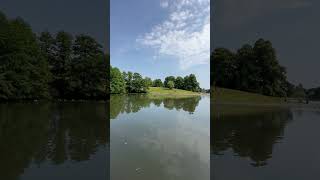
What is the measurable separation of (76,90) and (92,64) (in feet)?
8.59

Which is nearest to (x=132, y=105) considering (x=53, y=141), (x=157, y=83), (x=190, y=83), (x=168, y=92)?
(x=53, y=141)

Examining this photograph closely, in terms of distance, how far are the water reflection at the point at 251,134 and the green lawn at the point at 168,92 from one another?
26.7 meters

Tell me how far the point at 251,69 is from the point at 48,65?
69.3ft

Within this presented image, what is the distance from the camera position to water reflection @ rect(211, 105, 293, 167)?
45.4 ft

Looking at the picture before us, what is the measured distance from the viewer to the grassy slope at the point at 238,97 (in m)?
36.1

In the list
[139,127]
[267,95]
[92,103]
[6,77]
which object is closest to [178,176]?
[139,127]

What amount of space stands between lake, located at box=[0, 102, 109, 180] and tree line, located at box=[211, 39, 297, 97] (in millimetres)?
16939

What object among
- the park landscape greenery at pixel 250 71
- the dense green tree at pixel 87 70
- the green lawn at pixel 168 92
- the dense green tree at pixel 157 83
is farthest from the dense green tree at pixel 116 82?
the dense green tree at pixel 157 83

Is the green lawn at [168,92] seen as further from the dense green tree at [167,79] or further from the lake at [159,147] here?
the lake at [159,147]

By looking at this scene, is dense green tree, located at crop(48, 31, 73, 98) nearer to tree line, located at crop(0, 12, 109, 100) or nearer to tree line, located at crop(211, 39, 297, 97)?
tree line, located at crop(0, 12, 109, 100)

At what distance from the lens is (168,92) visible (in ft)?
191

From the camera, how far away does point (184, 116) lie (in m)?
29.5

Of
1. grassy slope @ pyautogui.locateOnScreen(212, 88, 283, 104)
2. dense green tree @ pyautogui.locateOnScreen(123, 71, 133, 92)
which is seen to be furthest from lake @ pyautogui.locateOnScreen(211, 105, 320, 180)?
dense green tree @ pyautogui.locateOnScreen(123, 71, 133, 92)

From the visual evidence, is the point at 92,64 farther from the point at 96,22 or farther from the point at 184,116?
the point at 184,116
